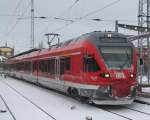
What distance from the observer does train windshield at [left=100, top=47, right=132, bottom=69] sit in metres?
15.9

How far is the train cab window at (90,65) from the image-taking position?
15879mm

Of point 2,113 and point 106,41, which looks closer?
point 2,113

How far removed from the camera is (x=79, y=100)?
17750 millimetres

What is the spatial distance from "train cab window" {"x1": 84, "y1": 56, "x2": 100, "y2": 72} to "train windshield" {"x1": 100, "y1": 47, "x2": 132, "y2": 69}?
1.35ft

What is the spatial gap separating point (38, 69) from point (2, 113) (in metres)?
14.1

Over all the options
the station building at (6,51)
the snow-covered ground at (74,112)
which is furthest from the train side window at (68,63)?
the station building at (6,51)

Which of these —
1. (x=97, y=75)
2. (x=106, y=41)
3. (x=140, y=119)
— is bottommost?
(x=140, y=119)

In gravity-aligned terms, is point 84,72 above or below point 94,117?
above

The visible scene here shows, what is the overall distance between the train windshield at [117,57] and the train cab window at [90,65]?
0.41 m

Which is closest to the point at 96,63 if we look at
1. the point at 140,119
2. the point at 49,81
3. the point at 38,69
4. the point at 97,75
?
the point at 97,75

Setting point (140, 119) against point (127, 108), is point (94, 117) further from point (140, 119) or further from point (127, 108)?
point (127, 108)

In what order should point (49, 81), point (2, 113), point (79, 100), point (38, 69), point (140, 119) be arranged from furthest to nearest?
1. point (38, 69)
2. point (49, 81)
3. point (79, 100)
4. point (2, 113)
5. point (140, 119)

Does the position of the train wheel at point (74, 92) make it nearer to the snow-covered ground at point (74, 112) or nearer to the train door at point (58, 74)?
the snow-covered ground at point (74, 112)

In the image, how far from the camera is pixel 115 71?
51.5 feet
